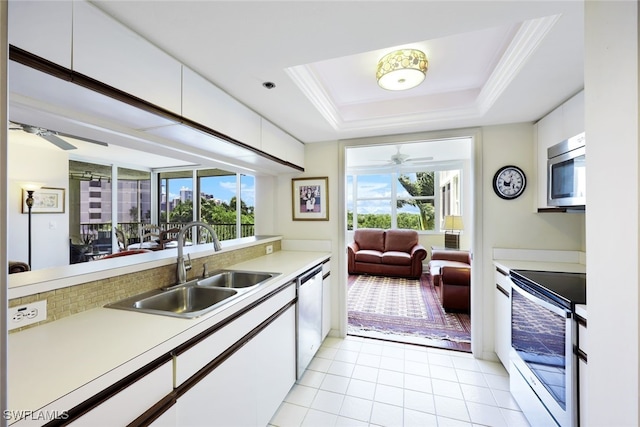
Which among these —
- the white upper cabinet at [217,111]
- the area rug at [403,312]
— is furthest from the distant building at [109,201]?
the area rug at [403,312]

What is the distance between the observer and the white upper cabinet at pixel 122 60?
3.17 ft

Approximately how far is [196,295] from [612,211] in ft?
6.20

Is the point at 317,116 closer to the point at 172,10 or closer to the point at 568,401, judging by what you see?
the point at 172,10

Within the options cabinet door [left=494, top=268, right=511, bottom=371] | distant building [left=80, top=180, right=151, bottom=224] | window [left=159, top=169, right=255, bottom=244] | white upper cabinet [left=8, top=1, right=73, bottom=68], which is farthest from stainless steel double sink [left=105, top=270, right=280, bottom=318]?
distant building [left=80, top=180, right=151, bottom=224]

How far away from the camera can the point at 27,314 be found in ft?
3.25

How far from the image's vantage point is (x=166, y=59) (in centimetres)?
131

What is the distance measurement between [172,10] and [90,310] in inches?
52.7

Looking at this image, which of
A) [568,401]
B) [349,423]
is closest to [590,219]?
[568,401]

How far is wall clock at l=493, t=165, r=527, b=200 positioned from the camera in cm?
238

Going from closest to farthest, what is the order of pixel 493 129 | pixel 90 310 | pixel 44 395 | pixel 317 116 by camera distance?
1. pixel 44 395
2. pixel 90 310
3. pixel 317 116
4. pixel 493 129

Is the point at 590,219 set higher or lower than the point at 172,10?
lower

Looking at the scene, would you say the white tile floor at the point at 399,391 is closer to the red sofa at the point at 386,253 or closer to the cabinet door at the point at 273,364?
the cabinet door at the point at 273,364

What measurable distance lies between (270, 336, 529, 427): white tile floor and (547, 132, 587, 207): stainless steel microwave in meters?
1.48

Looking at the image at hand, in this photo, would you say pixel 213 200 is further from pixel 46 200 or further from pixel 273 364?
pixel 273 364
